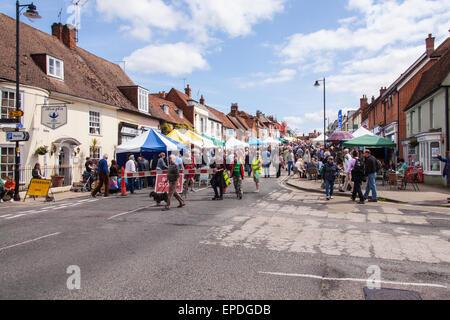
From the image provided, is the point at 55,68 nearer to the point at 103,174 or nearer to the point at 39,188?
the point at 39,188

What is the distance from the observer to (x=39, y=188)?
13875 millimetres

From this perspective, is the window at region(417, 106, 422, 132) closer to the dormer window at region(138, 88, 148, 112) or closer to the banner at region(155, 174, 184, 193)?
the banner at region(155, 174, 184, 193)

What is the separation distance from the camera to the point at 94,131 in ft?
72.4

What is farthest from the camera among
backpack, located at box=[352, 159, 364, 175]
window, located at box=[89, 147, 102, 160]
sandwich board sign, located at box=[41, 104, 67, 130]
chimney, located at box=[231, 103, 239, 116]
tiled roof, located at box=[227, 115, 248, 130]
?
chimney, located at box=[231, 103, 239, 116]

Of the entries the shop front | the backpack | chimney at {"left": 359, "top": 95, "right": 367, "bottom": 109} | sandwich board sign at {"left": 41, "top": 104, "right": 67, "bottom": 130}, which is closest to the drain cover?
the backpack

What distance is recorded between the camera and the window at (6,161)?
51.4 ft

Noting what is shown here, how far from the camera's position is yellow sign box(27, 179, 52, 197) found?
13.8 m

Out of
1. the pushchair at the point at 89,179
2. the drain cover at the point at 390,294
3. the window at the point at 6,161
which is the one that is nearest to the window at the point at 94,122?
the pushchair at the point at 89,179

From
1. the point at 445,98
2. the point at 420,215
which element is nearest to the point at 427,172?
the point at 445,98

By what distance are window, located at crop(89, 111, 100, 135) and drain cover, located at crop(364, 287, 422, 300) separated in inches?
816

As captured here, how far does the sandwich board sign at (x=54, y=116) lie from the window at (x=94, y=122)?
531 cm

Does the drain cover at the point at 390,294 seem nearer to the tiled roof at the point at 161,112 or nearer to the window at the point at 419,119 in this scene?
the window at the point at 419,119

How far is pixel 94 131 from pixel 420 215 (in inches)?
758
